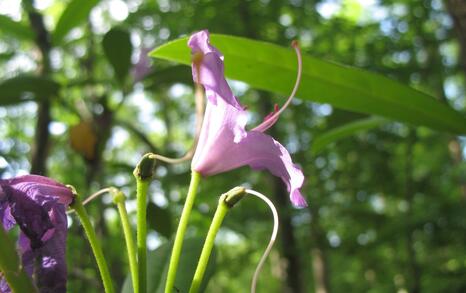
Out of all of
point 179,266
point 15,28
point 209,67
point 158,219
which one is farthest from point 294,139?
point 209,67

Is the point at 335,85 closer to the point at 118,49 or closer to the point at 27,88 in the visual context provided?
the point at 118,49

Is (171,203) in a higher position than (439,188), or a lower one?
higher

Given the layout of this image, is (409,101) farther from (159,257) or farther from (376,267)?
(376,267)

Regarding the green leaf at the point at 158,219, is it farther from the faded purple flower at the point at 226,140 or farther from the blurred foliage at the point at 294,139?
the faded purple flower at the point at 226,140

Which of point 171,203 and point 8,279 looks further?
point 171,203

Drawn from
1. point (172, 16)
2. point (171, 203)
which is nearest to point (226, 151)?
point (171, 203)

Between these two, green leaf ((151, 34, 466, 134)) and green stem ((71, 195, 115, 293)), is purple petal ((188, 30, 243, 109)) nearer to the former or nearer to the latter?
green stem ((71, 195, 115, 293))
